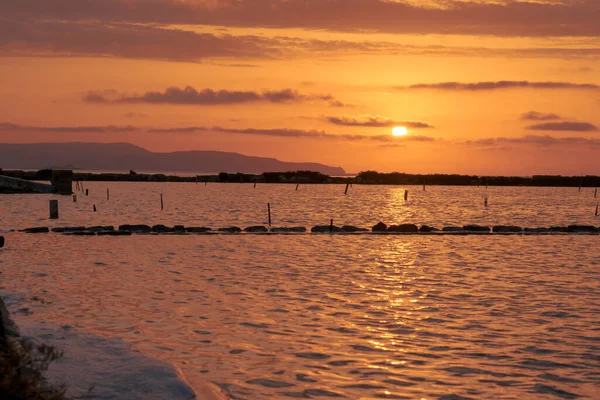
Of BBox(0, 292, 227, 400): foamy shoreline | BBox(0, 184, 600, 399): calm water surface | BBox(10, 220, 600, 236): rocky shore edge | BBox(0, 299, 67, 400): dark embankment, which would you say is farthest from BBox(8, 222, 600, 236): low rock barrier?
BBox(0, 299, 67, 400): dark embankment

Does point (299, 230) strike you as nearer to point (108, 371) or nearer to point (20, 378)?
point (108, 371)

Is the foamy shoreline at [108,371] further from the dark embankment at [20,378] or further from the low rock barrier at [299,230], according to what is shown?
the low rock barrier at [299,230]

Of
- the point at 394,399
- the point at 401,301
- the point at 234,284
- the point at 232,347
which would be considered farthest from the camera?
the point at 234,284

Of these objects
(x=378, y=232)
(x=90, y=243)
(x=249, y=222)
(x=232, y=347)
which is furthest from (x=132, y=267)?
(x=249, y=222)

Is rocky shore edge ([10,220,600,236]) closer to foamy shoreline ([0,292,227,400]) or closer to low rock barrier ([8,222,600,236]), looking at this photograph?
low rock barrier ([8,222,600,236])

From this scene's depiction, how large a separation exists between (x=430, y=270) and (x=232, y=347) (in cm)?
1225

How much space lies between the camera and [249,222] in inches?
1981

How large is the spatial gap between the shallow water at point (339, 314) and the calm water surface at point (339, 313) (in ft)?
0.13

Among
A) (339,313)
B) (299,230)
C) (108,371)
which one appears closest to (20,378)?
(108,371)

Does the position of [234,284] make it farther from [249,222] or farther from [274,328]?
[249,222]

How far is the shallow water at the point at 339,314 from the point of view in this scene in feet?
33.8

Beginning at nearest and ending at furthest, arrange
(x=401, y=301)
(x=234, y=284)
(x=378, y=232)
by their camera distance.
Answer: (x=401, y=301), (x=234, y=284), (x=378, y=232)

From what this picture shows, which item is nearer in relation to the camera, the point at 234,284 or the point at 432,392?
the point at 432,392

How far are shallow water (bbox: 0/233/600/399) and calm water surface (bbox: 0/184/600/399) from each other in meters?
0.04
